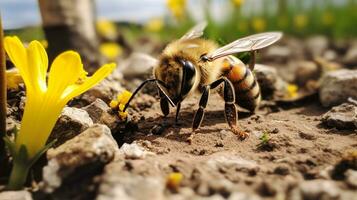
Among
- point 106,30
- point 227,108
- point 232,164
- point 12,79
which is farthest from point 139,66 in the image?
point 106,30

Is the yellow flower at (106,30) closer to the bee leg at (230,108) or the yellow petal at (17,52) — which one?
the bee leg at (230,108)

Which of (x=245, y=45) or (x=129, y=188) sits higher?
(x=245, y=45)

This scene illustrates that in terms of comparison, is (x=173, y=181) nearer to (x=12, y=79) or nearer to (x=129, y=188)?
(x=129, y=188)

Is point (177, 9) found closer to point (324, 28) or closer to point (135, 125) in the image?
point (324, 28)

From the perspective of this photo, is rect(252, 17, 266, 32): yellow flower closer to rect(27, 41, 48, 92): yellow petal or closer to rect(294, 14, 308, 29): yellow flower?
rect(294, 14, 308, 29): yellow flower

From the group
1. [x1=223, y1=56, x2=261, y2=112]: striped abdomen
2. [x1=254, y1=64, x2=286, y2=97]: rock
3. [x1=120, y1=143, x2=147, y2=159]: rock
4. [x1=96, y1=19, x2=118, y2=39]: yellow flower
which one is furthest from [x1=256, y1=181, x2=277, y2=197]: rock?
[x1=96, y1=19, x2=118, y2=39]: yellow flower

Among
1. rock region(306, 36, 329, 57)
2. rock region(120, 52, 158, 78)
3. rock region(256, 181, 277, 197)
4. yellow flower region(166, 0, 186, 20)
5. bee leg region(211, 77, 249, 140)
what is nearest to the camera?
rock region(256, 181, 277, 197)

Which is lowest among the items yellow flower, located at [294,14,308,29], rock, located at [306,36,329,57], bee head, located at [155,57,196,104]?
rock, located at [306,36,329,57]
